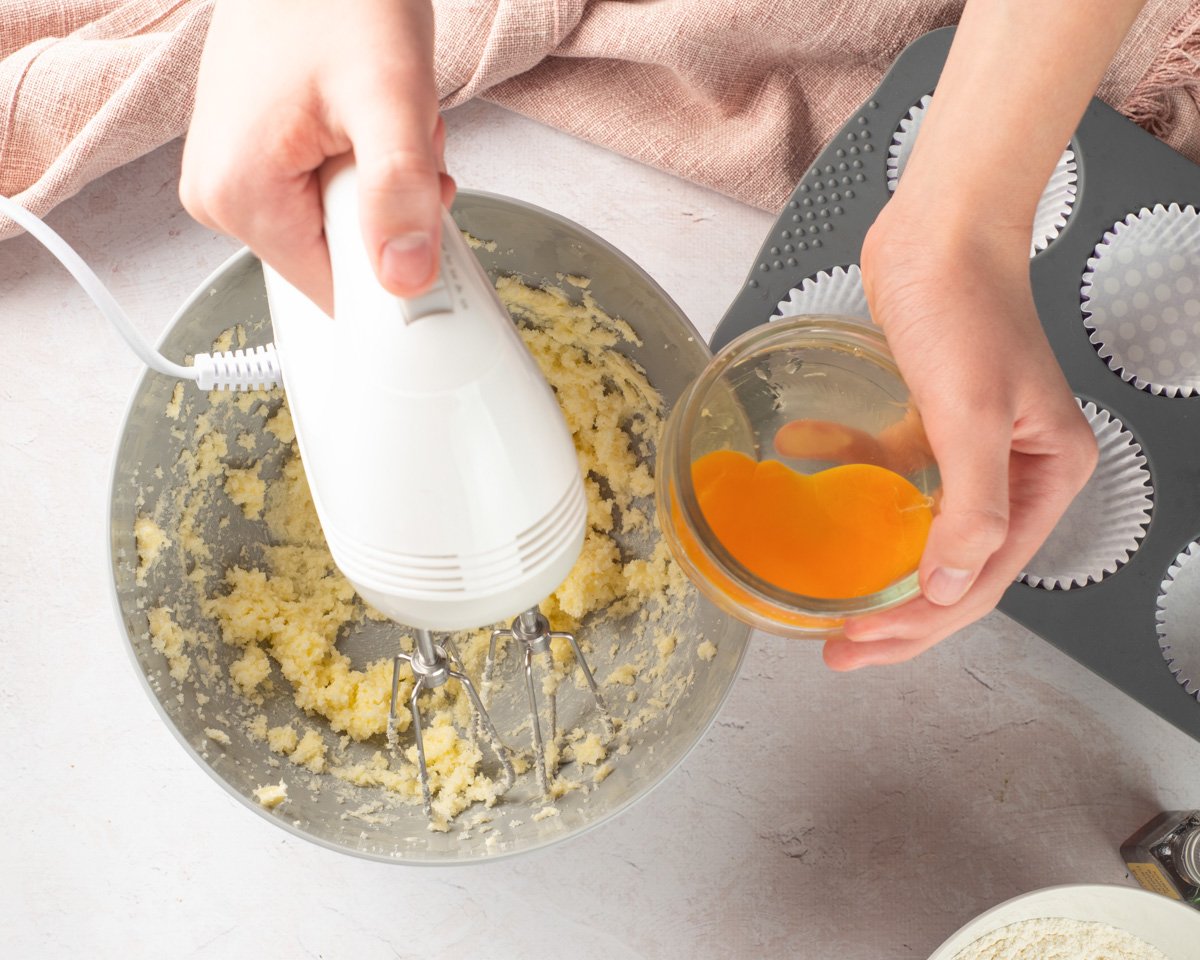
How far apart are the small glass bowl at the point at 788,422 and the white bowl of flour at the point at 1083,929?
301 mm

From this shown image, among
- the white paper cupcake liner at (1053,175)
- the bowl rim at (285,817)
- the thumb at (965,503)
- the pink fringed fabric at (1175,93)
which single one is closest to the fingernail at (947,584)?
the thumb at (965,503)

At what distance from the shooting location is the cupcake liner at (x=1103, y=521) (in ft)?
2.44

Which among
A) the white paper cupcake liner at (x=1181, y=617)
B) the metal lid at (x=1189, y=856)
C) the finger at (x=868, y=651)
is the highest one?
the finger at (x=868, y=651)

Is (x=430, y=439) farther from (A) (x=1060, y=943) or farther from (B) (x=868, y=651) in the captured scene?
(A) (x=1060, y=943)

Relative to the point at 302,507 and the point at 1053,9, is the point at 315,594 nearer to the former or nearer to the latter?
the point at 302,507

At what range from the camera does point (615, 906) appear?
0.75 meters

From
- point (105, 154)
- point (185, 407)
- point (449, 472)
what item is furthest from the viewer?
point (105, 154)

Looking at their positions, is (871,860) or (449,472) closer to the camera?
(449,472)

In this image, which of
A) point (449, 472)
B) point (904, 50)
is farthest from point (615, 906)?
point (904, 50)

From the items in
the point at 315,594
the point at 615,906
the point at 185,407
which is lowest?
the point at 615,906

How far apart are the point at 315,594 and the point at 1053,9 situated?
593mm

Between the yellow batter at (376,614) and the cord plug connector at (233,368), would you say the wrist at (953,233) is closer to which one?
the yellow batter at (376,614)

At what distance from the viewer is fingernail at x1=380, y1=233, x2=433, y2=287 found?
38cm

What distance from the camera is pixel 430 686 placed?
2.27 feet
